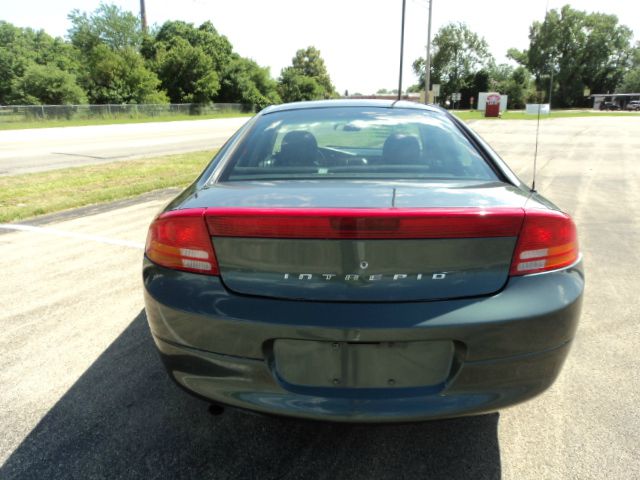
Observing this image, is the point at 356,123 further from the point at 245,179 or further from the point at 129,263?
the point at 129,263

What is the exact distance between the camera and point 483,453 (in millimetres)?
2125

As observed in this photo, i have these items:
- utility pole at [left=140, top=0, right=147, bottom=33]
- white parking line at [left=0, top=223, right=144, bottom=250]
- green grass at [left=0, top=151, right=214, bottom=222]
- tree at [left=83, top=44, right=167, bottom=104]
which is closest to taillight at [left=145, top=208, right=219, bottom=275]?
white parking line at [left=0, top=223, right=144, bottom=250]

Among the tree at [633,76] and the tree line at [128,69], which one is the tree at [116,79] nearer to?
the tree line at [128,69]

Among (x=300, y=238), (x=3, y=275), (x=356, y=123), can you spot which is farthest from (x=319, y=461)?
(x=3, y=275)

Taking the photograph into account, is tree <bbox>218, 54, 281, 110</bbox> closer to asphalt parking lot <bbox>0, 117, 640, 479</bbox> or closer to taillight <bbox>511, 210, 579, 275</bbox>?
asphalt parking lot <bbox>0, 117, 640, 479</bbox>

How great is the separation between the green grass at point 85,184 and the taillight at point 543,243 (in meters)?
6.61

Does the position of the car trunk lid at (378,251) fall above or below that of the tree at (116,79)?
below

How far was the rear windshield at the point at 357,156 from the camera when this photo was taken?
7.88 ft

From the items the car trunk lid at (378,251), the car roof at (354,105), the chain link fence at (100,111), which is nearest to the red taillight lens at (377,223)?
the car trunk lid at (378,251)

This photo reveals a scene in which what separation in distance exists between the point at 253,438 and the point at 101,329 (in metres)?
1.64

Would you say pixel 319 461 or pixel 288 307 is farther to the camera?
pixel 319 461

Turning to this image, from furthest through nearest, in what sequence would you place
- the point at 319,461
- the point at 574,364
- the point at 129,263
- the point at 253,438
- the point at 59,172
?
the point at 59,172 < the point at 129,263 < the point at 574,364 < the point at 253,438 < the point at 319,461

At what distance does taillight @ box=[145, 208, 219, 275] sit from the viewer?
5.99 ft

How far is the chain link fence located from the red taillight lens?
33.6 meters
